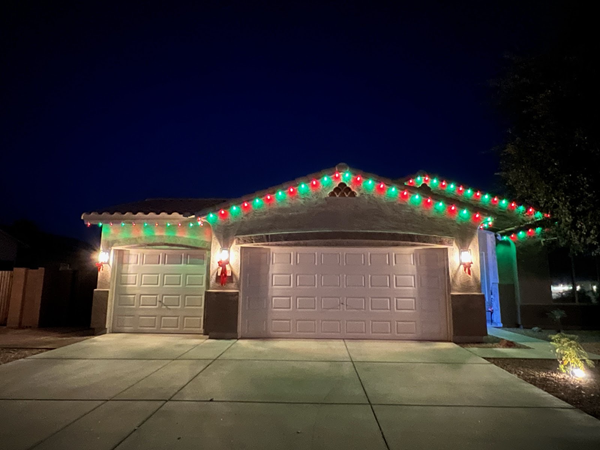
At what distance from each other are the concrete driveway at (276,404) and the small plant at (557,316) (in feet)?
16.9

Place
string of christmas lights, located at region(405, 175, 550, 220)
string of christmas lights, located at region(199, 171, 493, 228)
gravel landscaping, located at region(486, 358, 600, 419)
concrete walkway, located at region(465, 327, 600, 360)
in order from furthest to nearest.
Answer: string of christmas lights, located at region(405, 175, 550, 220) < string of christmas lights, located at region(199, 171, 493, 228) < concrete walkway, located at region(465, 327, 600, 360) < gravel landscaping, located at region(486, 358, 600, 419)

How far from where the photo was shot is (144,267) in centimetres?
1031

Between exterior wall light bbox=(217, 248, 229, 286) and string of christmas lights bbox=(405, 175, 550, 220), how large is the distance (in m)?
6.23

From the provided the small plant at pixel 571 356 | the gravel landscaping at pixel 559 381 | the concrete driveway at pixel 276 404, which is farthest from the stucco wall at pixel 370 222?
the small plant at pixel 571 356

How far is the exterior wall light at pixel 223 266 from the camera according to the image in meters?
9.29

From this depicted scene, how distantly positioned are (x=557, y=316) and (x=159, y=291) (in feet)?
36.2

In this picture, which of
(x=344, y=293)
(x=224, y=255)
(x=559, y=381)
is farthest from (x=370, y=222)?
(x=559, y=381)

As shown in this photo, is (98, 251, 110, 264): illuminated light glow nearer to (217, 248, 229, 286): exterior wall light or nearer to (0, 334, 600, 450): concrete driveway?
(0, 334, 600, 450): concrete driveway

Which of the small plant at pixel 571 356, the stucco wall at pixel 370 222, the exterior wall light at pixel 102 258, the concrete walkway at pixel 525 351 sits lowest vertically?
the concrete walkway at pixel 525 351

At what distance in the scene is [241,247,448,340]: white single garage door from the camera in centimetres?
928

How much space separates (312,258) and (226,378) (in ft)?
14.3

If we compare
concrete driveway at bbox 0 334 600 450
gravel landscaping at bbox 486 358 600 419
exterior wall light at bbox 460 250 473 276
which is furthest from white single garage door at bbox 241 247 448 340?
gravel landscaping at bbox 486 358 600 419

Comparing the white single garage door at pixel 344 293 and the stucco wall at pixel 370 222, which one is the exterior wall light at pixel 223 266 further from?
the white single garage door at pixel 344 293

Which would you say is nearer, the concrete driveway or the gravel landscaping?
the concrete driveway
